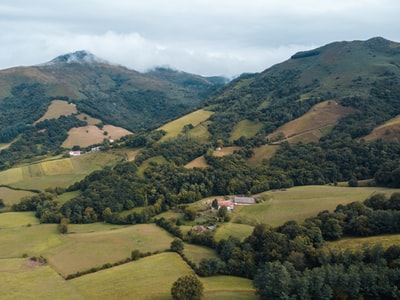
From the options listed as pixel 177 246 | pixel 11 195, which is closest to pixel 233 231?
pixel 177 246

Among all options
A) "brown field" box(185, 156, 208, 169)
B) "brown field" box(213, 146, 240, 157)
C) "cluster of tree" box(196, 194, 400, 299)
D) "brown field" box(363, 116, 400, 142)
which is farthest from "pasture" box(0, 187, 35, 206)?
"brown field" box(363, 116, 400, 142)

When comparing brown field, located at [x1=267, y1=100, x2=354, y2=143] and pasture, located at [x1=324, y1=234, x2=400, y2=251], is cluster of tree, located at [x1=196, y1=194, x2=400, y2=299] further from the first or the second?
brown field, located at [x1=267, y1=100, x2=354, y2=143]

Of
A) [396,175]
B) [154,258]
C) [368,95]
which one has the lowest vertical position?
[154,258]

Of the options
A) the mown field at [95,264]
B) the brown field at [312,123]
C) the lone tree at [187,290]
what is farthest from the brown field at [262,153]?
the lone tree at [187,290]

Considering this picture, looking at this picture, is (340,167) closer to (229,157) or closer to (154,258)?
(229,157)

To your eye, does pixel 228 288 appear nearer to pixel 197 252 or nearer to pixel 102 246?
pixel 197 252

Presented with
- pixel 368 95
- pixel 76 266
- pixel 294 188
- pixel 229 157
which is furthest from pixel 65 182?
pixel 368 95
